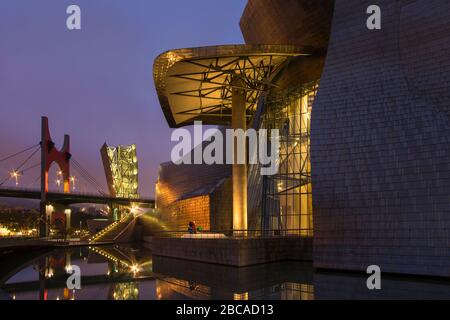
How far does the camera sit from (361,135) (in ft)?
43.2

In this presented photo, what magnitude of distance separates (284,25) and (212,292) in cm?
1430

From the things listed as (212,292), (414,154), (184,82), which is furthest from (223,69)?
(212,292)

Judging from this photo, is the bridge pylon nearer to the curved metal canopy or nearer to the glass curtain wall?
the curved metal canopy

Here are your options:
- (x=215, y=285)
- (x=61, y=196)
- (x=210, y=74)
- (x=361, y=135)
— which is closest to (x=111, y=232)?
(x=61, y=196)

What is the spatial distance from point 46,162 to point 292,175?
4056 cm

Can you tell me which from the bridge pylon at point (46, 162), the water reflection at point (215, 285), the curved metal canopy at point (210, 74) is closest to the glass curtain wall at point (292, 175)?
the curved metal canopy at point (210, 74)

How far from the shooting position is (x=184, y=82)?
72.1 feet

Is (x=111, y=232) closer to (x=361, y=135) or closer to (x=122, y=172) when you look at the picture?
(x=122, y=172)

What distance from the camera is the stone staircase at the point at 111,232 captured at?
122 feet

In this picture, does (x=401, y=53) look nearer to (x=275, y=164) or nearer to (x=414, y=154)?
(x=414, y=154)

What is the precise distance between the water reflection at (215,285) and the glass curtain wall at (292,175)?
185 inches

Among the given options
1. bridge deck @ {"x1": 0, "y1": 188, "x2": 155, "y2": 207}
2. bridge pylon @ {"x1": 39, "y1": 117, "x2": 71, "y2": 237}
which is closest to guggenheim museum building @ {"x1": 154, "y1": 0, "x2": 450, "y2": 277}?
bridge pylon @ {"x1": 39, "y1": 117, "x2": 71, "y2": 237}

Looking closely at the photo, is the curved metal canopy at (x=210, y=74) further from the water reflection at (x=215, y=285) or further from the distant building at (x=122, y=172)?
the distant building at (x=122, y=172)

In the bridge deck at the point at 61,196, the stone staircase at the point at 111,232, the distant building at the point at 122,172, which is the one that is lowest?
the stone staircase at the point at 111,232
